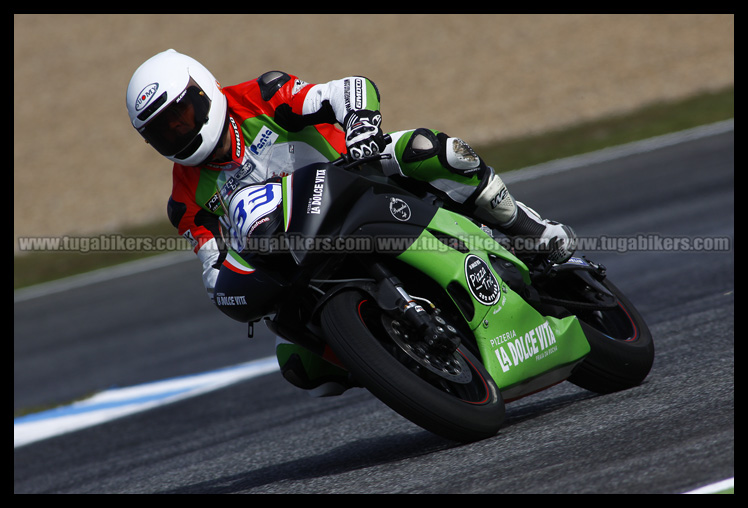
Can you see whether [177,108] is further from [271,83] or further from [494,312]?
[494,312]

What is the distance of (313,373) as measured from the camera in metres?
4.01

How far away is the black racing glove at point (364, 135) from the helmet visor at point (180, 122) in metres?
0.69

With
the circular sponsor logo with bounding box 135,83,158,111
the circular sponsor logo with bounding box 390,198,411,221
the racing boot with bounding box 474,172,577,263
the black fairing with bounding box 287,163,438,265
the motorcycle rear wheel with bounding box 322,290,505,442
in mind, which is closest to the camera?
the motorcycle rear wheel with bounding box 322,290,505,442

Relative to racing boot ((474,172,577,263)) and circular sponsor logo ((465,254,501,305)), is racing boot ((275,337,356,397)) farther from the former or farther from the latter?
racing boot ((474,172,577,263))

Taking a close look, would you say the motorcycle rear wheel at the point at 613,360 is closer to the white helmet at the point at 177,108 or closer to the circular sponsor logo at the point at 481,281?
the circular sponsor logo at the point at 481,281

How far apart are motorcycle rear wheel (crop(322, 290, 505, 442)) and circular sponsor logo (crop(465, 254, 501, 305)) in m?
0.23

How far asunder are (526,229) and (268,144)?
4.26ft

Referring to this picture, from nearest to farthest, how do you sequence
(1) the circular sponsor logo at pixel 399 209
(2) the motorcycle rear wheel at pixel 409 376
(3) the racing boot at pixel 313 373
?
(2) the motorcycle rear wheel at pixel 409 376
(1) the circular sponsor logo at pixel 399 209
(3) the racing boot at pixel 313 373

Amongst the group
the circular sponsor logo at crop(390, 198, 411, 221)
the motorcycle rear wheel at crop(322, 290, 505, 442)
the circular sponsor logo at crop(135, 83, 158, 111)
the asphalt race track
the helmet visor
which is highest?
the circular sponsor logo at crop(135, 83, 158, 111)

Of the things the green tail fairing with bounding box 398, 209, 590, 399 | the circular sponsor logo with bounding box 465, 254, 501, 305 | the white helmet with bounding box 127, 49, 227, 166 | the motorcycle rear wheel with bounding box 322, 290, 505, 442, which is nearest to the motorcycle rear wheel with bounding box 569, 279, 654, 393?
the green tail fairing with bounding box 398, 209, 590, 399

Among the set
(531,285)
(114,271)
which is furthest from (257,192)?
(114,271)

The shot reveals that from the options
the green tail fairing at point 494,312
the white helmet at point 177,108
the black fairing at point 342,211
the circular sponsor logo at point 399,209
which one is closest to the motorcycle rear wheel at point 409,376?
the green tail fairing at point 494,312

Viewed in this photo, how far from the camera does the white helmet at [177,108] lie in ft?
12.7

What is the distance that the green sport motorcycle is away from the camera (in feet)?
10.7
